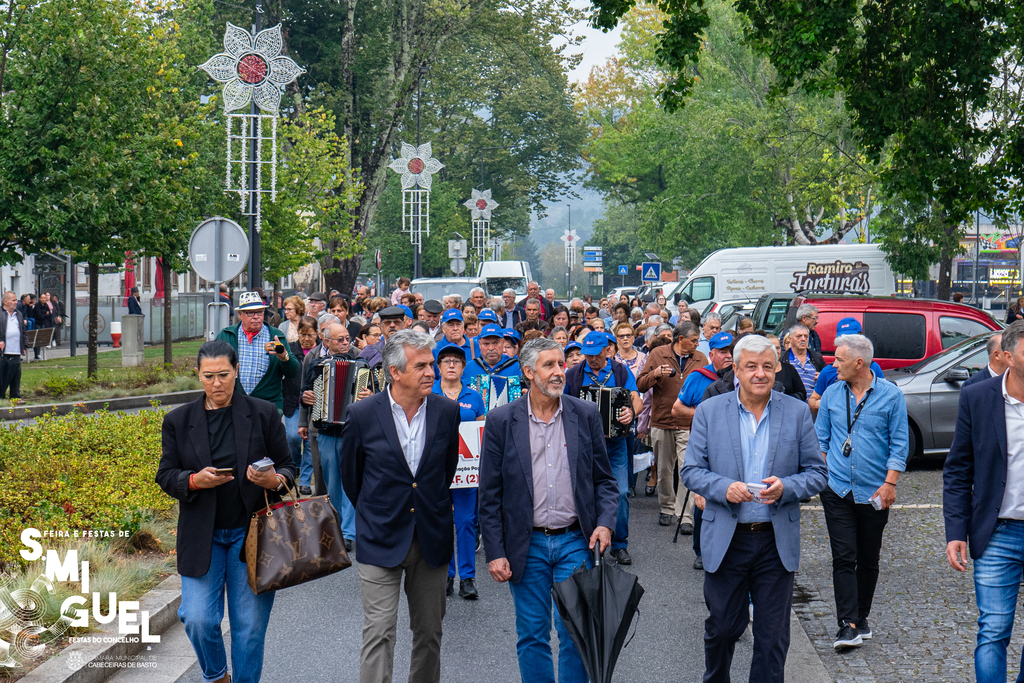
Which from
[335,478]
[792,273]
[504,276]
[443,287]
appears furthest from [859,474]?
→ [504,276]

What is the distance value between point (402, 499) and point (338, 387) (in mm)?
3549

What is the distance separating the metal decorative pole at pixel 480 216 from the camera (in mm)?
49656

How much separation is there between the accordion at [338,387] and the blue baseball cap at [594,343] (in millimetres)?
1660

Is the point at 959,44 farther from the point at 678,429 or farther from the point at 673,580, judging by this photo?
the point at 673,580

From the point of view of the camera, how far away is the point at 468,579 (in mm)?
7652

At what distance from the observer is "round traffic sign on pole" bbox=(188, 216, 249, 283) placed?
44.6ft

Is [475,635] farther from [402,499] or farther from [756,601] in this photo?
[756,601]

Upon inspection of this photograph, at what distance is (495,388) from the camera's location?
8.35 metres

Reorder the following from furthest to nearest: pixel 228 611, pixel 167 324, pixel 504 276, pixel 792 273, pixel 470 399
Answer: pixel 504 276 → pixel 792 273 → pixel 167 324 → pixel 470 399 → pixel 228 611

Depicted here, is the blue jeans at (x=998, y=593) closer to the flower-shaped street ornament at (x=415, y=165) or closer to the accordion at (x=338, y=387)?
the accordion at (x=338, y=387)

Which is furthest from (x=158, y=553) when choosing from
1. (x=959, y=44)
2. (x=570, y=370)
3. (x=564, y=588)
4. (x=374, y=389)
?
(x=959, y=44)

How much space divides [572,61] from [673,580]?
36.8 meters

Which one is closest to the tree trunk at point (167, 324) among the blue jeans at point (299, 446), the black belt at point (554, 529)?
the blue jeans at point (299, 446)

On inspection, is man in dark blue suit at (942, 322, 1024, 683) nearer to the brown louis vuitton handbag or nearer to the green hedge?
the brown louis vuitton handbag
